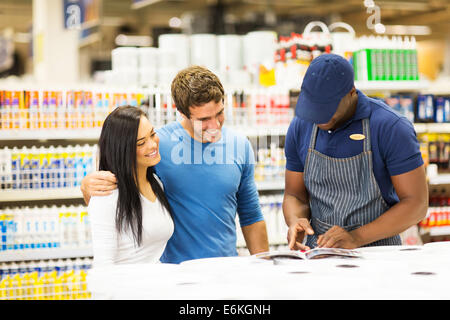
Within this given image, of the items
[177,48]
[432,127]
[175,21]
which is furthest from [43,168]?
[175,21]

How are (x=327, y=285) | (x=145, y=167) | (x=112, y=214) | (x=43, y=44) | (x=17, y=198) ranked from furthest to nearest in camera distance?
(x=43, y=44), (x=17, y=198), (x=145, y=167), (x=112, y=214), (x=327, y=285)

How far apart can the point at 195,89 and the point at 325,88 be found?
54 cm

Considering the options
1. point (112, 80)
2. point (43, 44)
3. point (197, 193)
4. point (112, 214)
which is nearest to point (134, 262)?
point (112, 214)

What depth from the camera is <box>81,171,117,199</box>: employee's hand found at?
2.40 m

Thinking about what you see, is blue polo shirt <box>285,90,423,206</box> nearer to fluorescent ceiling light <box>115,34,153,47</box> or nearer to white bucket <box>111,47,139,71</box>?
white bucket <box>111,47,139,71</box>

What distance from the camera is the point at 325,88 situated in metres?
2.42

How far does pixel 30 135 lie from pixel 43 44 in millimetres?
2117

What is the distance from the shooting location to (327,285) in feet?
5.89

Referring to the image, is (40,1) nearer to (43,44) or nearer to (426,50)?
(43,44)

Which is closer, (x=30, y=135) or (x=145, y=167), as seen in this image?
(x=145, y=167)

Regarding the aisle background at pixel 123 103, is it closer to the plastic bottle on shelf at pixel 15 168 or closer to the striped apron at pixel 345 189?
the plastic bottle on shelf at pixel 15 168

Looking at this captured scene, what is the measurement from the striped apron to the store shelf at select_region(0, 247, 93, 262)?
222 cm

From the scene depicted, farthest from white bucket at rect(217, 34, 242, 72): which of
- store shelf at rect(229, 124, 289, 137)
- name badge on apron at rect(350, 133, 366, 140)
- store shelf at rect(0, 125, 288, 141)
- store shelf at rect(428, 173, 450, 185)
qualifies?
name badge on apron at rect(350, 133, 366, 140)

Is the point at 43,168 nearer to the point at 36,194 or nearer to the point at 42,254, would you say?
the point at 36,194
